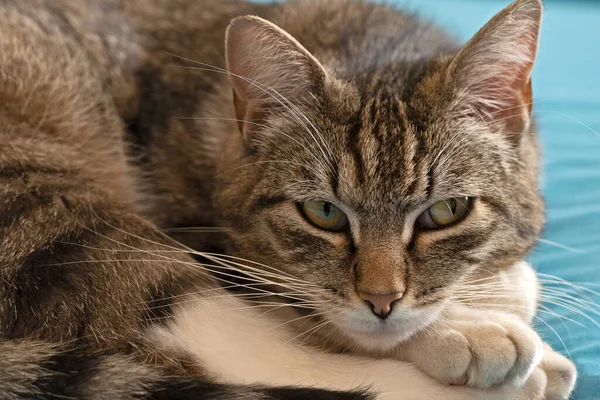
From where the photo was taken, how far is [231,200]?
1.65 metres

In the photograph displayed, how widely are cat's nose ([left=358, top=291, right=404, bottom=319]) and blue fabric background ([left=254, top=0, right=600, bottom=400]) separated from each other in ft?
1.51

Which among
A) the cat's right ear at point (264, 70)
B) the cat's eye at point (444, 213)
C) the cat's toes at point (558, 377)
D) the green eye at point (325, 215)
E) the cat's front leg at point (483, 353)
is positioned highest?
the cat's right ear at point (264, 70)

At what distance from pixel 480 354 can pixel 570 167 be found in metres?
1.37

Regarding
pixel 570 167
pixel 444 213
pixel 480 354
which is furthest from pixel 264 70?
pixel 570 167

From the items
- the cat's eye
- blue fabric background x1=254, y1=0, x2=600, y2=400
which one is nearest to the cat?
the cat's eye

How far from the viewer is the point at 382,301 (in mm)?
1340

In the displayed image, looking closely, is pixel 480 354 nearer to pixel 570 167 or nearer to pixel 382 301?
pixel 382 301

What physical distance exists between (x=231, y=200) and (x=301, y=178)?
0.78 feet

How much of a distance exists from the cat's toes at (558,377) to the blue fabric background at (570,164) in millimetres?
38

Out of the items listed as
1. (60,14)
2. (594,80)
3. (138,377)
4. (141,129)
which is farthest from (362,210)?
(594,80)

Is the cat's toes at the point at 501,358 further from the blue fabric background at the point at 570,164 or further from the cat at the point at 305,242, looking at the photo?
the blue fabric background at the point at 570,164

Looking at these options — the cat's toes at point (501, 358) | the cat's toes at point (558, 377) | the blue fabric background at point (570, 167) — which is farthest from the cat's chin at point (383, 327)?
the blue fabric background at point (570, 167)

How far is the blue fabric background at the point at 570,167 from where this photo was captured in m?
1.68

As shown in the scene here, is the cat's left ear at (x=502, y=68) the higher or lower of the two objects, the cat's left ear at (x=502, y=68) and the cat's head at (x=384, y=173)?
the higher
